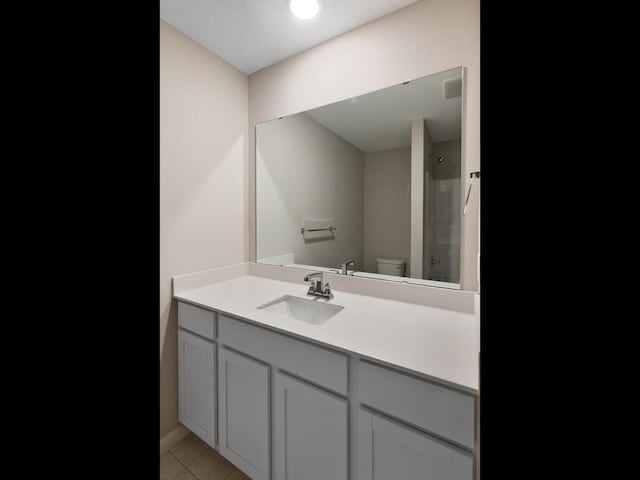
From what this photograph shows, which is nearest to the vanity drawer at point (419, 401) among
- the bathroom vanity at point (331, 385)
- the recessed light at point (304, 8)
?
the bathroom vanity at point (331, 385)

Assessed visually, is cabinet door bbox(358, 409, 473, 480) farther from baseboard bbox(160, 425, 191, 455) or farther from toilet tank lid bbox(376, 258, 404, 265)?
baseboard bbox(160, 425, 191, 455)

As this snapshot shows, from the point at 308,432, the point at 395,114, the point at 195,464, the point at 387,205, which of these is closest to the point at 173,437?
the point at 195,464

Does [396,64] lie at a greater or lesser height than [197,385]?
greater

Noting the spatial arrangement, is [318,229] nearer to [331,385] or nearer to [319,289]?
[319,289]

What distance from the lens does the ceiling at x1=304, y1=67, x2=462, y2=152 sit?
1.29 m

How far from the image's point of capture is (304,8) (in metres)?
1.37

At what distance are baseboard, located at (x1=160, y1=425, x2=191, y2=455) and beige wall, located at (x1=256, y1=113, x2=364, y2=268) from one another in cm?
112

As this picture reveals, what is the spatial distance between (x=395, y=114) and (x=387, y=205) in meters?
0.49

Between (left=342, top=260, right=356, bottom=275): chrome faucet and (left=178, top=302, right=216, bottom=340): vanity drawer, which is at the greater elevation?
(left=342, top=260, right=356, bottom=275): chrome faucet

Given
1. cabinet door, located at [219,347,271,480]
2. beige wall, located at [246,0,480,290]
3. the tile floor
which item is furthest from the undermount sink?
the tile floor

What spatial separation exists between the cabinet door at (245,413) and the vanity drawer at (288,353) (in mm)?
58
